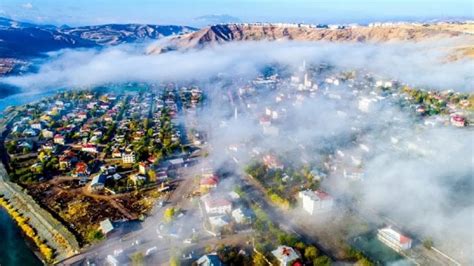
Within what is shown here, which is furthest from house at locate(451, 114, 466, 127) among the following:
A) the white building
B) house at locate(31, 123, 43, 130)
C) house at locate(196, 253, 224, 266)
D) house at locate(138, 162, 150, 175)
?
house at locate(31, 123, 43, 130)

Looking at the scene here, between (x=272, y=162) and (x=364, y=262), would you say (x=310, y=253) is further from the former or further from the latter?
(x=272, y=162)

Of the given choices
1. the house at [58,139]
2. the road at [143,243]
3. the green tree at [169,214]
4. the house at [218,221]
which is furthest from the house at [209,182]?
the house at [58,139]

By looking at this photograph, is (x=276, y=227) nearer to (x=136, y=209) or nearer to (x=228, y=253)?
(x=228, y=253)

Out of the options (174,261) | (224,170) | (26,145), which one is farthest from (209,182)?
(26,145)

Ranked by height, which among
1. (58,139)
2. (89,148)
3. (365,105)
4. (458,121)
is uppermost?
(58,139)

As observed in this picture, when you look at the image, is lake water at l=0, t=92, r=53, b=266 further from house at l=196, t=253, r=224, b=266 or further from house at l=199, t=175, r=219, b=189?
house at l=199, t=175, r=219, b=189

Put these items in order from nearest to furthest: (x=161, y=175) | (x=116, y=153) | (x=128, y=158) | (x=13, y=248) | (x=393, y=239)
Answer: (x=393, y=239), (x=13, y=248), (x=161, y=175), (x=128, y=158), (x=116, y=153)

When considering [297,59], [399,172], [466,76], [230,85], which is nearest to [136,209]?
[399,172]
